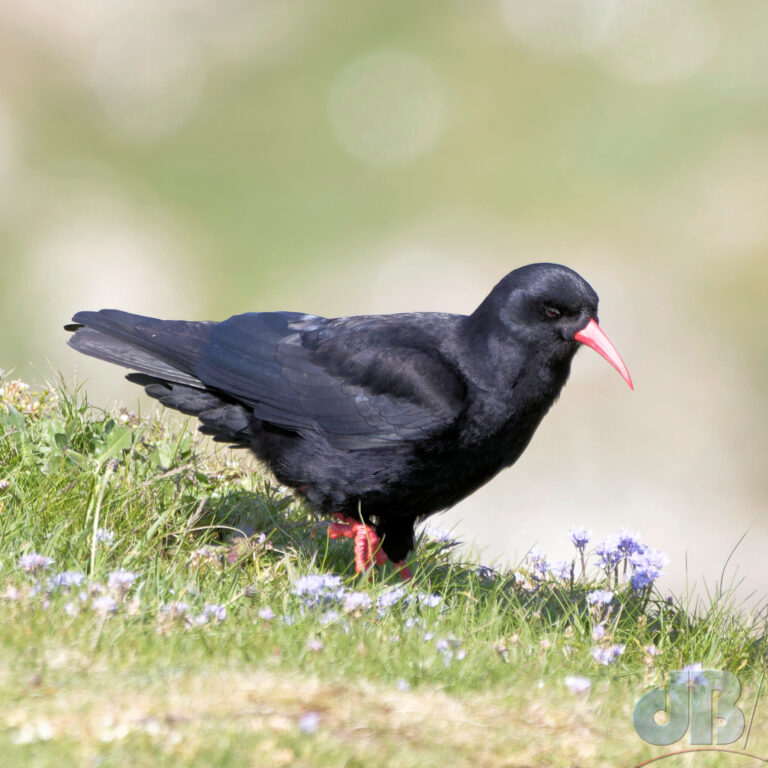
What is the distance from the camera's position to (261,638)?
3471 mm

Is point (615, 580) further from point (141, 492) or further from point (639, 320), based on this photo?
point (639, 320)

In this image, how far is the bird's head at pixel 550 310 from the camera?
4.92 meters

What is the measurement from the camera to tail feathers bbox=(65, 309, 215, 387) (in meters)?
5.32

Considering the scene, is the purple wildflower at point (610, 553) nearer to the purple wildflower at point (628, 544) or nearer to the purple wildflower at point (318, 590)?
the purple wildflower at point (628, 544)

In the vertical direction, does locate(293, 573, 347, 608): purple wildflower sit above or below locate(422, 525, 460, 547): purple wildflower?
above

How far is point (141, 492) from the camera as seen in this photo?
4.64m

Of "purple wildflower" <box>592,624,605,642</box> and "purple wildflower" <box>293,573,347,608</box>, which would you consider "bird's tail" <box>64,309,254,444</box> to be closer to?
"purple wildflower" <box>293,573,347,608</box>

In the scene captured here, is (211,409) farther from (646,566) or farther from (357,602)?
(646,566)

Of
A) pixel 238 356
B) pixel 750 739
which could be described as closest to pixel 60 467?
pixel 238 356

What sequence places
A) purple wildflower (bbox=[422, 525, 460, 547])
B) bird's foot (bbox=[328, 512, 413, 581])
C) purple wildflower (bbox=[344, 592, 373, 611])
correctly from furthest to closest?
1. purple wildflower (bbox=[422, 525, 460, 547])
2. bird's foot (bbox=[328, 512, 413, 581])
3. purple wildflower (bbox=[344, 592, 373, 611])

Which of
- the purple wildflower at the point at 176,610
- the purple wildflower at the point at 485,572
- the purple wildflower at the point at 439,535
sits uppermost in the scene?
the purple wildflower at the point at 176,610

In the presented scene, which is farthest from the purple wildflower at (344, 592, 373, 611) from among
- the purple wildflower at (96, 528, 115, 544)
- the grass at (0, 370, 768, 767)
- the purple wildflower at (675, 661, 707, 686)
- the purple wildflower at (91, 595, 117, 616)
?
the purple wildflower at (675, 661, 707, 686)

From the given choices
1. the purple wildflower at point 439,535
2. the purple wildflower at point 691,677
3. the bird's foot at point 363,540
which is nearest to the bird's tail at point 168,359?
the bird's foot at point 363,540

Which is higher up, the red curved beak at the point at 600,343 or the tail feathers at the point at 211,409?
the red curved beak at the point at 600,343
